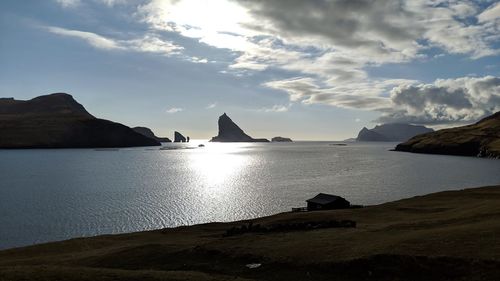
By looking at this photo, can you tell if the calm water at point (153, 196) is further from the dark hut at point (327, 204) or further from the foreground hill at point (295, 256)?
the foreground hill at point (295, 256)

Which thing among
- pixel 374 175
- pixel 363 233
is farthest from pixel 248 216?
pixel 374 175

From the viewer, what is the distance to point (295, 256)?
1396 inches

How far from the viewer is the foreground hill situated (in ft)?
96.5

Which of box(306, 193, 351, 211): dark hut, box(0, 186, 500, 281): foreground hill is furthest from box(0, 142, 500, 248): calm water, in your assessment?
box(0, 186, 500, 281): foreground hill

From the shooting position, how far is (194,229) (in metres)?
63.4

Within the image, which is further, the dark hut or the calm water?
the dark hut

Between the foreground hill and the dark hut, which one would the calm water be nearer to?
the dark hut

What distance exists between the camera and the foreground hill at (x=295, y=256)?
2941cm

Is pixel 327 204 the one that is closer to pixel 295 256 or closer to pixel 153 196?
pixel 295 256

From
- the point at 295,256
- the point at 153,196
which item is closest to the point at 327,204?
the point at 295,256

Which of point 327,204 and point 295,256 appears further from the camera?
point 327,204

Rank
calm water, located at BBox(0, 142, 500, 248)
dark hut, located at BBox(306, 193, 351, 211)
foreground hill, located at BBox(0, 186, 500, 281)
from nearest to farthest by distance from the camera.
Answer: foreground hill, located at BBox(0, 186, 500, 281), calm water, located at BBox(0, 142, 500, 248), dark hut, located at BBox(306, 193, 351, 211)

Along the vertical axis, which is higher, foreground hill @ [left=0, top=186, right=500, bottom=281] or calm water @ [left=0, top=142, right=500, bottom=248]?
foreground hill @ [left=0, top=186, right=500, bottom=281]

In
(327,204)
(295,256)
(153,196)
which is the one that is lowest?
(153,196)
